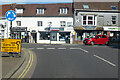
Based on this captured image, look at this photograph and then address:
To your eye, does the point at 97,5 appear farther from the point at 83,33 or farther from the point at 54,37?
the point at 54,37

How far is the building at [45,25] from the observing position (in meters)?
36.0

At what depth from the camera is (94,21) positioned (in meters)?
35.0

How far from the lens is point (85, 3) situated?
3675cm

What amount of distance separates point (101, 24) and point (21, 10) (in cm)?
1743

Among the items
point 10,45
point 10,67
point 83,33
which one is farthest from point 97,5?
point 10,67

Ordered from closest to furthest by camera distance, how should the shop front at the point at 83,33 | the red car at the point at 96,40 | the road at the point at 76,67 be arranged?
1. the road at the point at 76,67
2. the red car at the point at 96,40
3. the shop front at the point at 83,33

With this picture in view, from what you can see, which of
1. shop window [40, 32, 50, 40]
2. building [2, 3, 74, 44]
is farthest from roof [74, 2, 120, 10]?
shop window [40, 32, 50, 40]

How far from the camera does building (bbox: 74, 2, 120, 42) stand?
113 ft

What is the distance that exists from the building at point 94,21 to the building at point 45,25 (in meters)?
1.82

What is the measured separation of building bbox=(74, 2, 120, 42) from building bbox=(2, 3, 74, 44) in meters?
1.82

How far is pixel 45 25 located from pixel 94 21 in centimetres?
1019

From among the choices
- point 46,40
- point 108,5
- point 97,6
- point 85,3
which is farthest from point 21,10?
point 108,5

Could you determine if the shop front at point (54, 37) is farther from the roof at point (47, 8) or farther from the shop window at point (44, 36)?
the roof at point (47, 8)

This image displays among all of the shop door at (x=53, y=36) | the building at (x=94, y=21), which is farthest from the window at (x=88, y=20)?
the shop door at (x=53, y=36)
